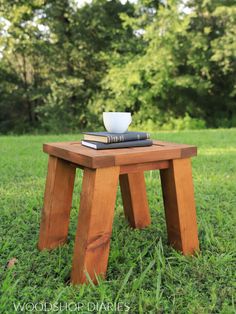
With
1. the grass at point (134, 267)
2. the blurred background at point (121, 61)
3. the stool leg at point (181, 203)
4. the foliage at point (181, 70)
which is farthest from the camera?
the blurred background at point (121, 61)

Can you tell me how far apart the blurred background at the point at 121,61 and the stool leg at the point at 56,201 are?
336 inches

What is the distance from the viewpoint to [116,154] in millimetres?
1216

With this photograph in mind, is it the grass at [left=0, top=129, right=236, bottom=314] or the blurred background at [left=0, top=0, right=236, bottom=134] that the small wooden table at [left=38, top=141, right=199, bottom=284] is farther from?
the blurred background at [left=0, top=0, right=236, bottom=134]

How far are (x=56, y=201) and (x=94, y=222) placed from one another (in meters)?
0.34

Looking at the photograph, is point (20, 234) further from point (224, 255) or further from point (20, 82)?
point (20, 82)

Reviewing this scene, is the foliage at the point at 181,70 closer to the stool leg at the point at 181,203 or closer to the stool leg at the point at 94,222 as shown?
the stool leg at the point at 181,203

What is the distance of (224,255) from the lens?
57.2 inches

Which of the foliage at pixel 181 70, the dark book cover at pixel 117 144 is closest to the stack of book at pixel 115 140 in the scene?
the dark book cover at pixel 117 144

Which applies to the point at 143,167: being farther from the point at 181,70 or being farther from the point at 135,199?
the point at 181,70

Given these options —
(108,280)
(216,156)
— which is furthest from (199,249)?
(216,156)

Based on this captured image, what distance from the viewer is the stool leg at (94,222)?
1.20 m

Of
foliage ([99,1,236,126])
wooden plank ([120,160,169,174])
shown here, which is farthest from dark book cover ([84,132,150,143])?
foliage ([99,1,236,126])

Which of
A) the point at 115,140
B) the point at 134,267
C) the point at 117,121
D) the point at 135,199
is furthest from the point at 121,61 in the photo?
the point at 134,267

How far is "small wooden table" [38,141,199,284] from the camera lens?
3.97ft
